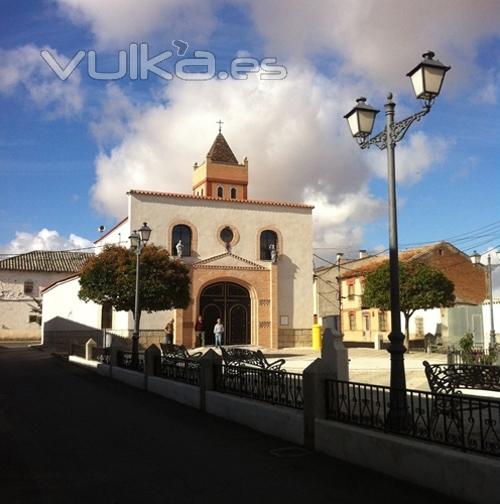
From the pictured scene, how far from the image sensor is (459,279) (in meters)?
43.6

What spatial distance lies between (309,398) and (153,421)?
3.38 meters

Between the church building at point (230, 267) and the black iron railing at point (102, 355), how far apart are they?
807 centimetres

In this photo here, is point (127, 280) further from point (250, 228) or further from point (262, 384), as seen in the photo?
point (262, 384)

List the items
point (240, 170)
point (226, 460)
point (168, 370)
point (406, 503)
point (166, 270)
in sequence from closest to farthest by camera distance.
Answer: point (406, 503)
point (226, 460)
point (168, 370)
point (166, 270)
point (240, 170)

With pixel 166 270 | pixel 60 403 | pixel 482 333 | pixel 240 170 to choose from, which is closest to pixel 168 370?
pixel 60 403

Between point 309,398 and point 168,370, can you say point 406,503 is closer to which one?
point 309,398

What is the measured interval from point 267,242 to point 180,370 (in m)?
21.9

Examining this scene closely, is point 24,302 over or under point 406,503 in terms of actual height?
over

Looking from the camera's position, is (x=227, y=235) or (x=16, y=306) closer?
(x=227, y=235)

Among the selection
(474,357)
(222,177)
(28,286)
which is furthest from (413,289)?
(28,286)

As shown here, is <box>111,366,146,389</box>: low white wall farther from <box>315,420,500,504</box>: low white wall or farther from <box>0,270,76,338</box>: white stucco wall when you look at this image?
<box>0,270,76,338</box>: white stucco wall

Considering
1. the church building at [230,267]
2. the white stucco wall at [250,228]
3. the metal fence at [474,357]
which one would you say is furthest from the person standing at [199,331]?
the metal fence at [474,357]

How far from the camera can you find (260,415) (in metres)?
8.49

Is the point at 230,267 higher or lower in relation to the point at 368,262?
lower
